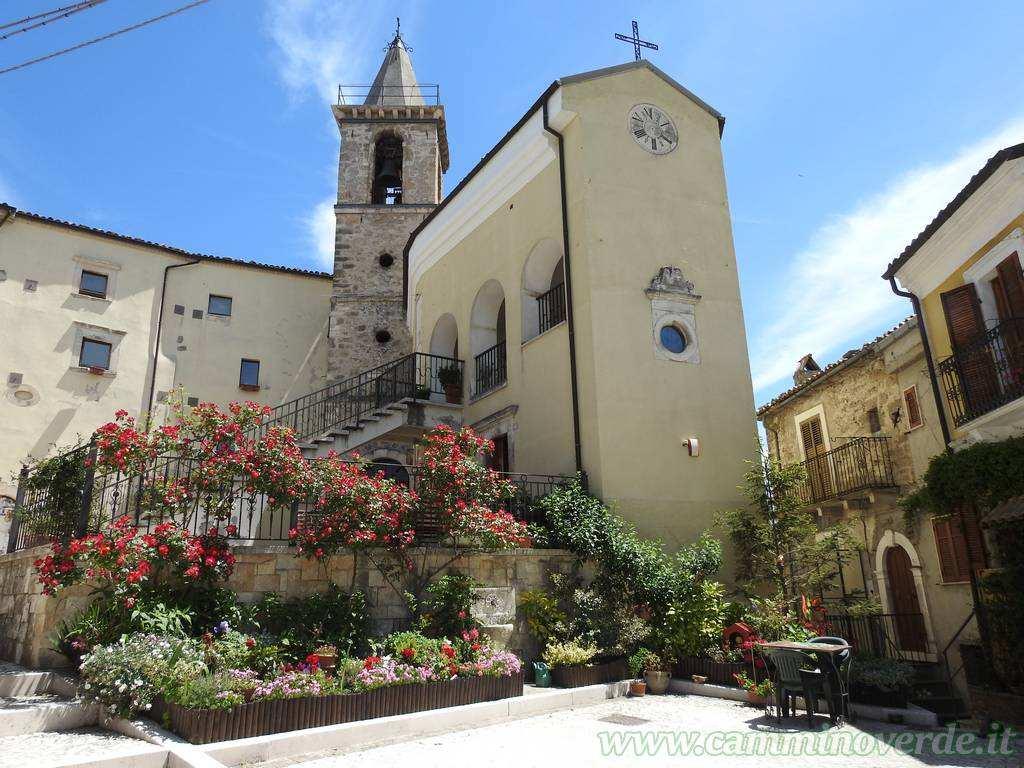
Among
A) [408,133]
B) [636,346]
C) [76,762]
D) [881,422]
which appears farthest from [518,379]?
[408,133]

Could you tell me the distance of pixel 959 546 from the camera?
39.8 feet

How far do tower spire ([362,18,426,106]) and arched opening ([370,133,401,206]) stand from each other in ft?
4.87

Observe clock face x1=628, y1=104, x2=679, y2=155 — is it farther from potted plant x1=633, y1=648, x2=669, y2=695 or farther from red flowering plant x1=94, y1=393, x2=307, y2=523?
potted plant x1=633, y1=648, x2=669, y2=695

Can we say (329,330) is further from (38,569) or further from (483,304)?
(38,569)

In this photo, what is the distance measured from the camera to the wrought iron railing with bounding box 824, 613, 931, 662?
11656 mm

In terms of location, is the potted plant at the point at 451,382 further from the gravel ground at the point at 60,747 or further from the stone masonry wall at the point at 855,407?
the gravel ground at the point at 60,747

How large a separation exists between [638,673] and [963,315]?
271 inches

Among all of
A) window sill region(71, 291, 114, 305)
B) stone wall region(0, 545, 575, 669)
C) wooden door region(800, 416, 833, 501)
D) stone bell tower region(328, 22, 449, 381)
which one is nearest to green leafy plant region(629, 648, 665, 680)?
stone wall region(0, 545, 575, 669)

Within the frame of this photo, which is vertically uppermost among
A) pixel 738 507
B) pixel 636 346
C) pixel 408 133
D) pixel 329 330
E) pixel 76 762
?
pixel 408 133

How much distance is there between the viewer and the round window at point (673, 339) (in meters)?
13.1

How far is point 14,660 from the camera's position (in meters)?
8.80

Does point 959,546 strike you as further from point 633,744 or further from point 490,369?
point 490,369

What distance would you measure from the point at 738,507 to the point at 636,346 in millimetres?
3212

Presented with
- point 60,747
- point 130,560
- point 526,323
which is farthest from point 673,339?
point 60,747
